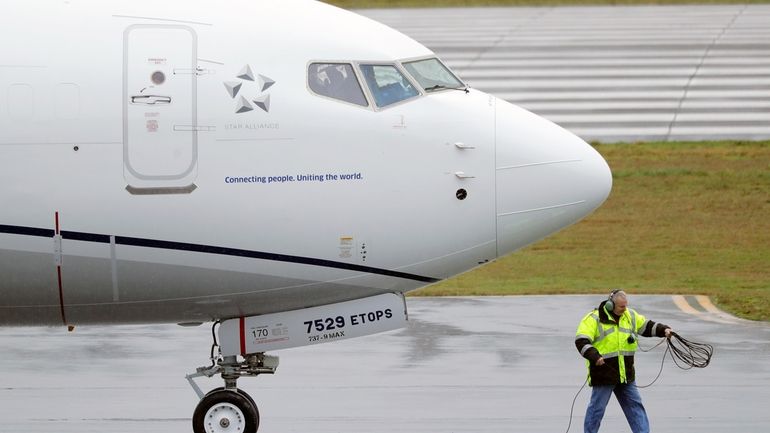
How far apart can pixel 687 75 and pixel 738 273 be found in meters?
19.4

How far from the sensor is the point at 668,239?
100.0ft

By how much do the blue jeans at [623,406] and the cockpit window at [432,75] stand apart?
3.52 metres

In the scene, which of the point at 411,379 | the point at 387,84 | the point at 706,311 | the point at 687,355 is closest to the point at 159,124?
the point at 387,84

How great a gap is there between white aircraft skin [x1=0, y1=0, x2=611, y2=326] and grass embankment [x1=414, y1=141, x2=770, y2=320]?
10675mm

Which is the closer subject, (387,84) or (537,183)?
(537,183)

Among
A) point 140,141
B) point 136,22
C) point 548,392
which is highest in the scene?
point 136,22

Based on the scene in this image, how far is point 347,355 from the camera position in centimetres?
2067

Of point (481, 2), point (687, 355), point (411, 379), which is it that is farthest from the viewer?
point (481, 2)

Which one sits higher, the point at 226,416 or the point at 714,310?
the point at 714,310

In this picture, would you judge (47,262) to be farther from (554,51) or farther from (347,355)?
(554,51)

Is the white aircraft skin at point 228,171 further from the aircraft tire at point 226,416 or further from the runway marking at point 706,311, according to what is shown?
the runway marking at point 706,311

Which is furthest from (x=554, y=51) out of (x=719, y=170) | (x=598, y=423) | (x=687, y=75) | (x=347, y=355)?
(x=598, y=423)

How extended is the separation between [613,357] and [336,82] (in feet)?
13.5

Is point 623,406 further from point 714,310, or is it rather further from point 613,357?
point 714,310
